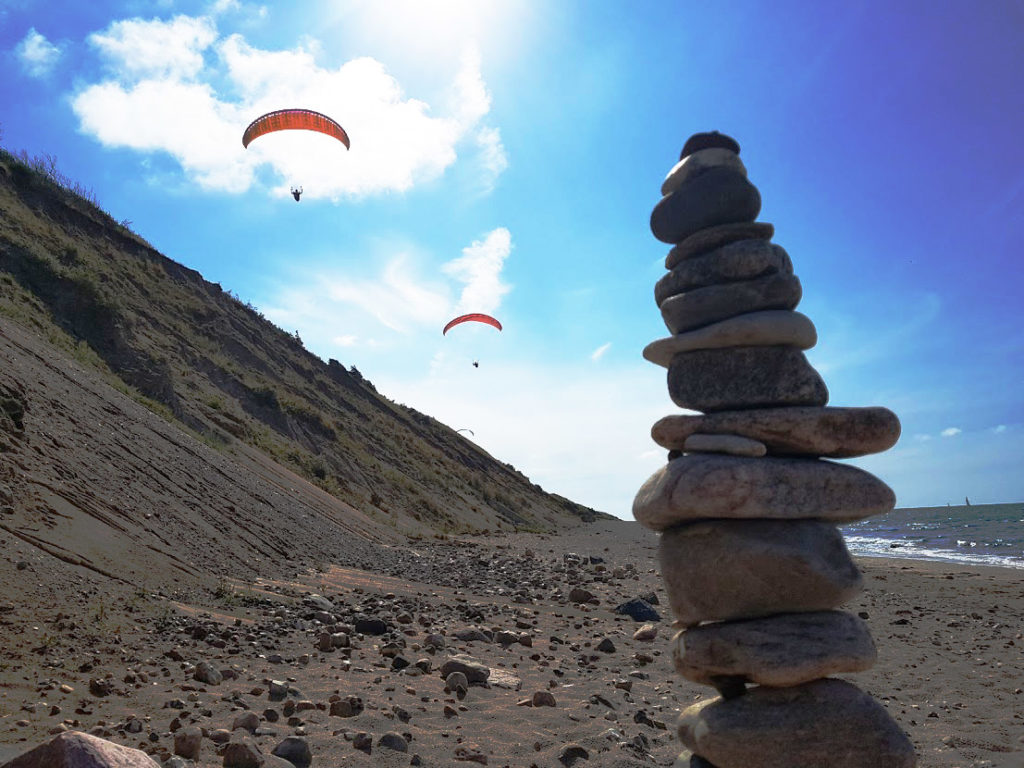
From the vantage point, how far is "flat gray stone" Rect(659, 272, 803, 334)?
5059mm

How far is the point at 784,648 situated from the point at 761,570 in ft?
1.62

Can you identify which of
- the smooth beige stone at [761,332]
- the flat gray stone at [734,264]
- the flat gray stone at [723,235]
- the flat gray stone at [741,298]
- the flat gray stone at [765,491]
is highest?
the flat gray stone at [723,235]

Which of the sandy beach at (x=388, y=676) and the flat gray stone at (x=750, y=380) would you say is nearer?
the flat gray stone at (x=750, y=380)

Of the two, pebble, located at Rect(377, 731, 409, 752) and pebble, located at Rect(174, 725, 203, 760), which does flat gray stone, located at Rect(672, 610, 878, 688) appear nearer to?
pebble, located at Rect(377, 731, 409, 752)

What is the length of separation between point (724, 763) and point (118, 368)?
76.6ft

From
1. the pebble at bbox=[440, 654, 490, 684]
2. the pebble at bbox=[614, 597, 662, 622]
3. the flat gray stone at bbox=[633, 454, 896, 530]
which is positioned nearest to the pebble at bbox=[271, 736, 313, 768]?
the pebble at bbox=[440, 654, 490, 684]

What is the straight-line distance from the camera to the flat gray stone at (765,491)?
4.51 metres

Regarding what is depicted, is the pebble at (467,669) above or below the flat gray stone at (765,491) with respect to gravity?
below

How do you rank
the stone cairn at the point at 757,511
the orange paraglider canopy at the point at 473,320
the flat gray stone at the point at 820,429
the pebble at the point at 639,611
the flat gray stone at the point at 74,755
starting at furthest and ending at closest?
1. the orange paraglider canopy at the point at 473,320
2. the pebble at the point at 639,611
3. the flat gray stone at the point at 820,429
4. the stone cairn at the point at 757,511
5. the flat gray stone at the point at 74,755

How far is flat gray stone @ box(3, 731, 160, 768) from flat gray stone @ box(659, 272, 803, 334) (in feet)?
14.9

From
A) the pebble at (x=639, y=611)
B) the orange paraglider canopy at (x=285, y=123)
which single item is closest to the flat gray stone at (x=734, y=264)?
the pebble at (x=639, y=611)

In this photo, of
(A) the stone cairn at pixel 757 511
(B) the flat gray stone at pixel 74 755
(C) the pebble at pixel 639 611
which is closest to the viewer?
(B) the flat gray stone at pixel 74 755

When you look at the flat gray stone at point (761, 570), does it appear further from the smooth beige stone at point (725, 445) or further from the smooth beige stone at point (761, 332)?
the smooth beige stone at point (761, 332)

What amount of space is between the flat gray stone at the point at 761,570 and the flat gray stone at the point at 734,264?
1.85 metres
